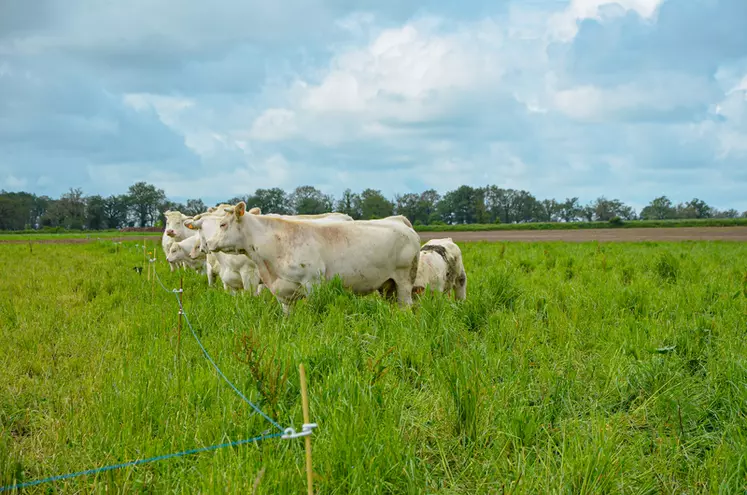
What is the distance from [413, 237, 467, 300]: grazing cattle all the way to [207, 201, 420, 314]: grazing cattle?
1.92 feet

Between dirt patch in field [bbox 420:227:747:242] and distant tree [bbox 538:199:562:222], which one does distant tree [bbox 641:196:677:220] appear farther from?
dirt patch in field [bbox 420:227:747:242]

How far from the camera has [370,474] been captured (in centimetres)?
271

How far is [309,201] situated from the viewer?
3246 inches

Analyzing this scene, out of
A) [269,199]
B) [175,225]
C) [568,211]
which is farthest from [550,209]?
[175,225]

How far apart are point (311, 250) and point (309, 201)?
75281mm

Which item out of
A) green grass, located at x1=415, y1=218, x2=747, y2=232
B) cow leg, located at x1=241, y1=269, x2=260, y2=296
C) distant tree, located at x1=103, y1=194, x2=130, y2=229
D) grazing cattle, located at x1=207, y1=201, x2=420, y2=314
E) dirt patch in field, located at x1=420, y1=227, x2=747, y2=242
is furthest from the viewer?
distant tree, located at x1=103, y1=194, x2=130, y2=229

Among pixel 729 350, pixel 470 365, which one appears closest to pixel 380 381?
pixel 470 365

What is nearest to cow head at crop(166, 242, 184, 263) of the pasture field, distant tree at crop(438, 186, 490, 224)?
the pasture field

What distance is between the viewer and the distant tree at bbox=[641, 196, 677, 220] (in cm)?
12162

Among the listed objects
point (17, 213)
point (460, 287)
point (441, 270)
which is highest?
point (17, 213)

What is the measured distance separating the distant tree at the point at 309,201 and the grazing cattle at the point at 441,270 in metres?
64.6

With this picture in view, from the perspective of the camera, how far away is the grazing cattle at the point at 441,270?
9016mm

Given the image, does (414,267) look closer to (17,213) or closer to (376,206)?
(376,206)

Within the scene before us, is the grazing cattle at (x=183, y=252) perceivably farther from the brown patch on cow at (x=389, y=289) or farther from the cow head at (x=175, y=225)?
the brown patch on cow at (x=389, y=289)
